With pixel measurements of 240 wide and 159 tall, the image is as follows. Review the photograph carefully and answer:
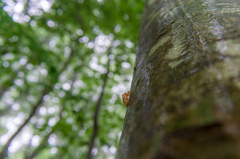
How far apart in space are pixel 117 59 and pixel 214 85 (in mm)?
4249

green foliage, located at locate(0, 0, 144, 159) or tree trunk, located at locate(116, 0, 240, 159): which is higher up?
green foliage, located at locate(0, 0, 144, 159)

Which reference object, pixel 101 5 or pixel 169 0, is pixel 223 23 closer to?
pixel 169 0

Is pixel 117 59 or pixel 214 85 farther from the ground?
pixel 117 59

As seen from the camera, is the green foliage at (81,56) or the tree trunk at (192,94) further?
the green foliage at (81,56)

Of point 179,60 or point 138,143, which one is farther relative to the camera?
point 179,60

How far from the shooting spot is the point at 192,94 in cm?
52

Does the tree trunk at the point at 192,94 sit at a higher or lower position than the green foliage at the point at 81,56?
lower

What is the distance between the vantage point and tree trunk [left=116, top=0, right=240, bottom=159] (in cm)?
41

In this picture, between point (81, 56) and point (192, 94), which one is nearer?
point (192, 94)

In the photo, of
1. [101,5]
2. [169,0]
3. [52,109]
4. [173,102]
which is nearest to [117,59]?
[101,5]

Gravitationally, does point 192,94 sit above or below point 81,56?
below

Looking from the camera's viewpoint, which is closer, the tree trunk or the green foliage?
the tree trunk

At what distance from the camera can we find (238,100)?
0.44 metres

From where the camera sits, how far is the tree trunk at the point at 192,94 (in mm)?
405
